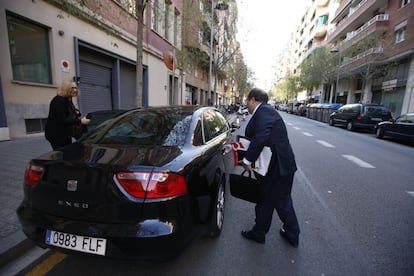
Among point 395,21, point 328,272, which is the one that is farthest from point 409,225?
point 395,21

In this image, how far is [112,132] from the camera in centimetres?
258

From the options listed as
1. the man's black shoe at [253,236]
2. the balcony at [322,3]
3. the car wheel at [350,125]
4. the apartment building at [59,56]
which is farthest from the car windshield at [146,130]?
the balcony at [322,3]

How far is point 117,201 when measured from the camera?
1.67 meters

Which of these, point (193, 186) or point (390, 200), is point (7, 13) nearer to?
point (193, 186)

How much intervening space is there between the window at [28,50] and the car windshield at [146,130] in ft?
19.7

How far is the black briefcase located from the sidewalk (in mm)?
2301

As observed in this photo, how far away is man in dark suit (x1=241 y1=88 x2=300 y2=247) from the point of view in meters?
2.31

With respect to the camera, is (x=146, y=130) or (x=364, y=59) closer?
(x=146, y=130)

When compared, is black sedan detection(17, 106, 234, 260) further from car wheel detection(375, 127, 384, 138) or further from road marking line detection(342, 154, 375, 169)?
car wheel detection(375, 127, 384, 138)

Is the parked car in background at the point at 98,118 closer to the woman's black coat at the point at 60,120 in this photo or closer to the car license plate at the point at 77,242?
the woman's black coat at the point at 60,120

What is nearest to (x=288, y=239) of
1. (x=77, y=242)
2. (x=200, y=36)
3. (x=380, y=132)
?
(x=77, y=242)

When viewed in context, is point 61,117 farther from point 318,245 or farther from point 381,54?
point 381,54

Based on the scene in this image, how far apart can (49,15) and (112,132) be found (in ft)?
23.7

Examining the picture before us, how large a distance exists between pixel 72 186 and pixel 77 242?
0.44m
